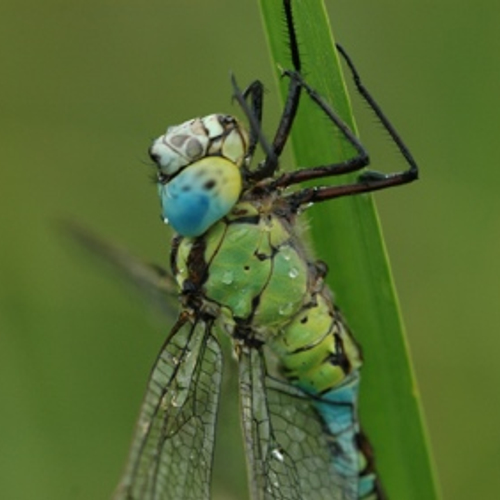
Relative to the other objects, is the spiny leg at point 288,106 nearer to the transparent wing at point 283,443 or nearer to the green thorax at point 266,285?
the green thorax at point 266,285

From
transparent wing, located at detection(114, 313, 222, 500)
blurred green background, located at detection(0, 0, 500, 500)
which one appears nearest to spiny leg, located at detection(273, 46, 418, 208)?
transparent wing, located at detection(114, 313, 222, 500)

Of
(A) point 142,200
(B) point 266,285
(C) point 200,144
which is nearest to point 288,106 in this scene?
(C) point 200,144

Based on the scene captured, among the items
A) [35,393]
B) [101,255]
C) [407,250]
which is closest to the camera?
[101,255]

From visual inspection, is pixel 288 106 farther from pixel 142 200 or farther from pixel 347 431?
pixel 142 200

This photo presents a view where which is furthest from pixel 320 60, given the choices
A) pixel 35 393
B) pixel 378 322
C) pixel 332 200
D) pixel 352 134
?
pixel 35 393

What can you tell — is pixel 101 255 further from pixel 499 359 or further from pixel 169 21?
pixel 169 21

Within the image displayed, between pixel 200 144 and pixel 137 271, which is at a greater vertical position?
pixel 200 144
